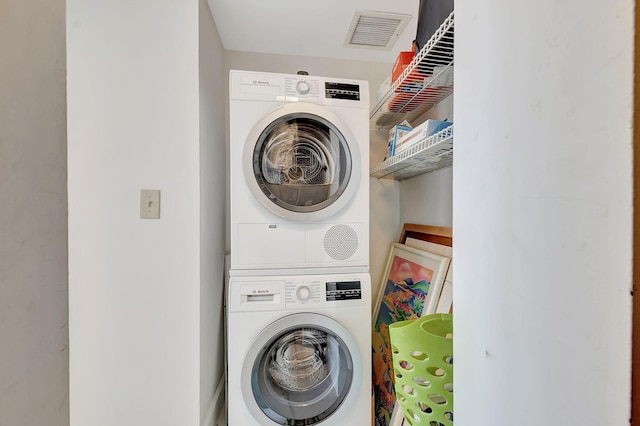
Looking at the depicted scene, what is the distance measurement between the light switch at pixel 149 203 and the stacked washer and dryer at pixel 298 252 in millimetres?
330

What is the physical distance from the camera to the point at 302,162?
1.43 m

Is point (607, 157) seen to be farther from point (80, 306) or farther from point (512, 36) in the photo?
point (80, 306)

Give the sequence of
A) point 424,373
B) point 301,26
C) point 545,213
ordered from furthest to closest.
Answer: point 301,26, point 424,373, point 545,213

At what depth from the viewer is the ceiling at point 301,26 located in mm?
1445

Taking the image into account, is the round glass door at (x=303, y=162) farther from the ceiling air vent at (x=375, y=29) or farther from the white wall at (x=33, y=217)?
the white wall at (x=33, y=217)

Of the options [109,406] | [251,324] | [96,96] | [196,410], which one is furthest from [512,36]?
[109,406]

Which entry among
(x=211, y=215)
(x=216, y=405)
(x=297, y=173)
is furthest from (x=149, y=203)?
(x=216, y=405)

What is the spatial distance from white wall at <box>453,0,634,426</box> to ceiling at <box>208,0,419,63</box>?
1.10m

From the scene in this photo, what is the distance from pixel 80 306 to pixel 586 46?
5.75 feet

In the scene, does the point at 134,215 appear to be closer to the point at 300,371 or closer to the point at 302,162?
the point at 302,162

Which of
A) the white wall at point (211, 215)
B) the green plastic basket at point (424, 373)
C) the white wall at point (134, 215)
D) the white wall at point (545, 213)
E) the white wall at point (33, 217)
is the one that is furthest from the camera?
the white wall at point (211, 215)

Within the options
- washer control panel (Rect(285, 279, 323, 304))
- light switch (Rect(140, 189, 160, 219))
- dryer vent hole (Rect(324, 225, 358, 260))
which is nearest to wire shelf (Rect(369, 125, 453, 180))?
dryer vent hole (Rect(324, 225, 358, 260))

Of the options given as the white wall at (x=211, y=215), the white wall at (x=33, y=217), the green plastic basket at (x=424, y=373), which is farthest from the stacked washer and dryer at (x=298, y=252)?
the white wall at (x=33, y=217)

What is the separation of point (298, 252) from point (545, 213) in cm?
108
